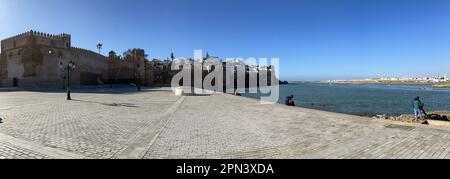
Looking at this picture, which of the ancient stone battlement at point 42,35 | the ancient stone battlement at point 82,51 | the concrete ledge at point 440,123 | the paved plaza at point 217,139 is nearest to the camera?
the paved plaza at point 217,139

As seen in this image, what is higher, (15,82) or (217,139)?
(15,82)

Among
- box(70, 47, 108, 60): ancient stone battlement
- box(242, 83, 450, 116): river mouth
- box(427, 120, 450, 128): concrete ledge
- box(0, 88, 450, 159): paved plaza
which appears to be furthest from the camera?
box(70, 47, 108, 60): ancient stone battlement

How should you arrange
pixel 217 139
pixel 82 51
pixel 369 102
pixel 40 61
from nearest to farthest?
pixel 217 139 < pixel 40 61 < pixel 369 102 < pixel 82 51

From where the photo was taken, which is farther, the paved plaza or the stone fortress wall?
the stone fortress wall

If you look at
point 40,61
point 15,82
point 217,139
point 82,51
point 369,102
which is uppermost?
point 82,51

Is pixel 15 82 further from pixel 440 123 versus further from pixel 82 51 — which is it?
pixel 440 123
